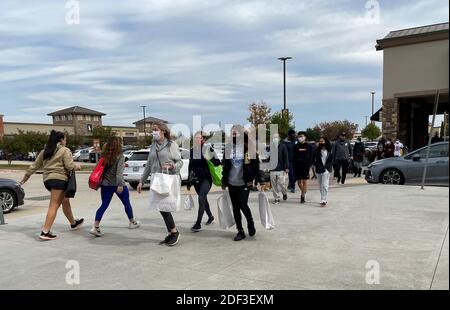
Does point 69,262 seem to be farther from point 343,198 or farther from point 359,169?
point 359,169

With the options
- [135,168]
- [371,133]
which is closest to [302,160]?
[135,168]

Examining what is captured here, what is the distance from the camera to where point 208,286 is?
430 centimetres

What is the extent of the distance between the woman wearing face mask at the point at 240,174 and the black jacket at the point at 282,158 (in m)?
3.37

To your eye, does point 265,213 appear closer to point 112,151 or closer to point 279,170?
point 112,151

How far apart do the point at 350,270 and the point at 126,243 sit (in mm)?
3213

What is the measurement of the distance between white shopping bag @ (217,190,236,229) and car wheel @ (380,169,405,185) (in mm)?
8058

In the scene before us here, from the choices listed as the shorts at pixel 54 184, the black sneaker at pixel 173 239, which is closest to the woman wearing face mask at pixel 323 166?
the black sneaker at pixel 173 239

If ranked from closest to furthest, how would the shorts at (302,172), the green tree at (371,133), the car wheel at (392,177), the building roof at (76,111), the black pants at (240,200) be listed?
the black pants at (240,200) → the shorts at (302,172) → the car wheel at (392,177) → the green tree at (371,133) → the building roof at (76,111)

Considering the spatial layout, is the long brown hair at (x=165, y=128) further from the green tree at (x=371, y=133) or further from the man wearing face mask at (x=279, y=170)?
the green tree at (x=371, y=133)

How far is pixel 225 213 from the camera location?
6.52m

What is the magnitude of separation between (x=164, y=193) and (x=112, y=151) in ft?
4.87

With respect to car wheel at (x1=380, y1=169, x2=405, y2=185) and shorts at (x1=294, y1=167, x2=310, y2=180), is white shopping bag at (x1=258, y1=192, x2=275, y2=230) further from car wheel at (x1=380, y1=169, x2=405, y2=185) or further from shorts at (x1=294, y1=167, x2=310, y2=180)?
car wheel at (x1=380, y1=169, x2=405, y2=185)

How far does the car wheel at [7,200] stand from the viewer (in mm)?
10172

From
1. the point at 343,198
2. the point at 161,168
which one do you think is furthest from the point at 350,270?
the point at 343,198
